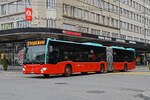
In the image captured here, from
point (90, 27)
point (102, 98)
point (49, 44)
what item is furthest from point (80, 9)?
point (102, 98)

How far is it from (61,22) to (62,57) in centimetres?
2034

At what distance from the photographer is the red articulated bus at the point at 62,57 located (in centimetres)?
1919

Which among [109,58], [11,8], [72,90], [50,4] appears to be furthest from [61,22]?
[72,90]

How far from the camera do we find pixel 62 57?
66.7 ft

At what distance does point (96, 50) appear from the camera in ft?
84.0

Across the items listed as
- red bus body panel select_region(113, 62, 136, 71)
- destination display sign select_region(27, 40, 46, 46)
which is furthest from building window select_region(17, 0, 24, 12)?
destination display sign select_region(27, 40, 46, 46)

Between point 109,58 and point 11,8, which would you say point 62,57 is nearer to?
point 109,58

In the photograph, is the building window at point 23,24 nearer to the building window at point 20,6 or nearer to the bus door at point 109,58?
the building window at point 20,6

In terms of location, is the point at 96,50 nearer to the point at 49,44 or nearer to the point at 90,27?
the point at 49,44

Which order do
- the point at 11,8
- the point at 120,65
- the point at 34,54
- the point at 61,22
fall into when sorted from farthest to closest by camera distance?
1. the point at 11,8
2. the point at 61,22
3. the point at 120,65
4. the point at 34,54

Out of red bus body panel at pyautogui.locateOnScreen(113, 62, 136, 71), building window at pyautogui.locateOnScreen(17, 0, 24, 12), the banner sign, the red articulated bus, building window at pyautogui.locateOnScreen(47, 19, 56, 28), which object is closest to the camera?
the red articulated bus

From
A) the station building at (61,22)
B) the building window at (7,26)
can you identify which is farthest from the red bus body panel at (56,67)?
the building window at (7,26)

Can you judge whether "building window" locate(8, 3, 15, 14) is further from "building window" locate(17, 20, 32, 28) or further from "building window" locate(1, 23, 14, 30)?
"building window" locate(17, 20, 32, 28)

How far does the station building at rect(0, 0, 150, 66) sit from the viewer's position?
32216 millimetres
